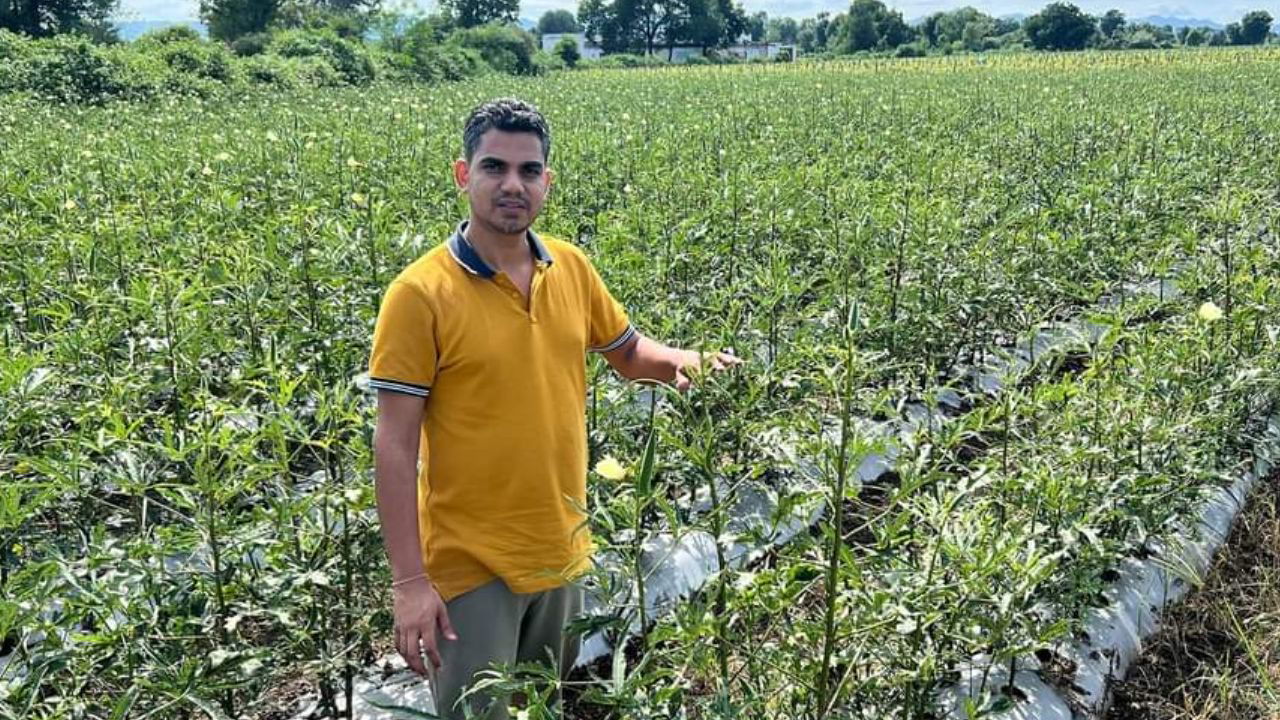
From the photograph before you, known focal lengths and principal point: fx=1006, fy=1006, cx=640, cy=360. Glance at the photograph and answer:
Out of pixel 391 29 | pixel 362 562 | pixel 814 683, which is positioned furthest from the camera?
pixel 391 29

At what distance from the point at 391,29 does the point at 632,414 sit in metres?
34.9

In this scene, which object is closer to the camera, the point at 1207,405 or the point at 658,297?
the point at 1207,405

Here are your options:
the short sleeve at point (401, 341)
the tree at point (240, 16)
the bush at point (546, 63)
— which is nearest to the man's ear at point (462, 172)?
the short sleeve at point (401, 341)

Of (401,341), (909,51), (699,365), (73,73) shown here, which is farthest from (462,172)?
(909,51)

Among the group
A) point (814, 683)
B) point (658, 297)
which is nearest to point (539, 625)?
point (814, 683)

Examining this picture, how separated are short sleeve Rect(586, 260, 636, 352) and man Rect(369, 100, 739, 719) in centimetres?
15

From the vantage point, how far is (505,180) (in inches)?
82.6

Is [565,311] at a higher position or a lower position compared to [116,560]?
higher

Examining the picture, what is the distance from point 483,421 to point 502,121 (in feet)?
2.08

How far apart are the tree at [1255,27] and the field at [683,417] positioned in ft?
319

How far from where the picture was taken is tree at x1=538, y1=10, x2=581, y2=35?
14000 centimetres

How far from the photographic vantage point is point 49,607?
9.24 feet

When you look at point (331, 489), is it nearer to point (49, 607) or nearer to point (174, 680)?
point (174, 680)

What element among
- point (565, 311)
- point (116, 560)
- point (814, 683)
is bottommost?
point (814, 683)
